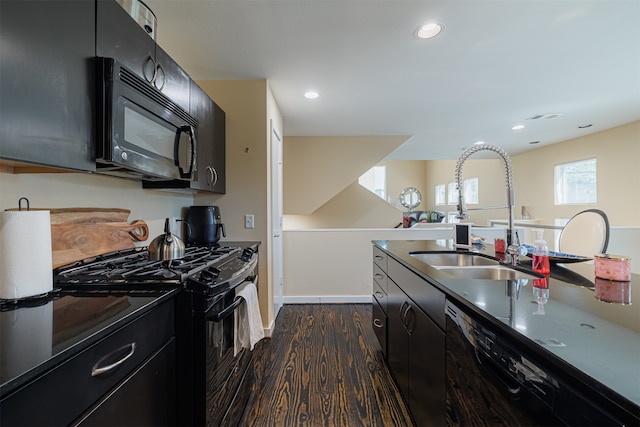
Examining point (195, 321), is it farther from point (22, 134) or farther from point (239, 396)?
point (22, 134)

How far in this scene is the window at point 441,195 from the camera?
942cm

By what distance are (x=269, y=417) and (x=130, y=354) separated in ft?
3.68

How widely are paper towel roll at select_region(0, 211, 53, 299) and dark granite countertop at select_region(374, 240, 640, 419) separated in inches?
55.5

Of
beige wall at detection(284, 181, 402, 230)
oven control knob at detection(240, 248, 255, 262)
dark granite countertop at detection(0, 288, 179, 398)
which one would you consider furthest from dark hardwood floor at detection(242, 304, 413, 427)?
beige wall at detection(284, 181, 402, 230)

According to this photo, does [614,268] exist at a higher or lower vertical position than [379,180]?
lower

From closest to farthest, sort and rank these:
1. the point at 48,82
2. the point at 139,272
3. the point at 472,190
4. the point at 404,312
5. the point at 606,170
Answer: the point at 48,82
the point at 139,272
the point at 404,312
the point at 606,170
the point at 472,190

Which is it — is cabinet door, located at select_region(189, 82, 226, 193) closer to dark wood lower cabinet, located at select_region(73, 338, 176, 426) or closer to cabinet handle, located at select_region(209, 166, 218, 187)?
cabinet handle, located at select_region(209, 166, 218, 187)

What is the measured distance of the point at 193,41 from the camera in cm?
194

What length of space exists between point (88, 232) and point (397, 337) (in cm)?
180

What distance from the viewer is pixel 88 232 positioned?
138 centimetres

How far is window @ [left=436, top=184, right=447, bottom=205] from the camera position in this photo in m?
9.42

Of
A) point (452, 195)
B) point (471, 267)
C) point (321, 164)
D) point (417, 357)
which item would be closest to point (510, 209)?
point (471, 267)

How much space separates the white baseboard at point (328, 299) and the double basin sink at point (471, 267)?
1.79 meters

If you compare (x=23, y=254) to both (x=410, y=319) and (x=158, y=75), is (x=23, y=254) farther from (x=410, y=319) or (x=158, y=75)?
(x=410, y=319)
